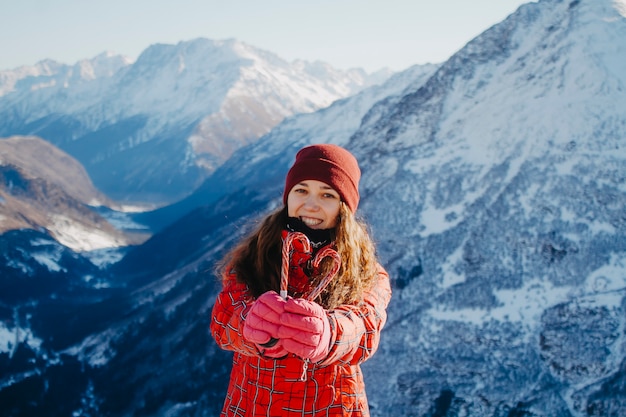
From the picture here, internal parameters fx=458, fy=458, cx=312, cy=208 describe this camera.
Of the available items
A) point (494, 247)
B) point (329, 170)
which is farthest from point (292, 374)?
point (494, 247)

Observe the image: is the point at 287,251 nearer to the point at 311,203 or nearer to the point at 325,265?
the point at 325,265

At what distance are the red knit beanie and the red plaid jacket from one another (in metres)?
1.16

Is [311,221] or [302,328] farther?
[311,221]

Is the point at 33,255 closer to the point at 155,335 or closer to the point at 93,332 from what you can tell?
the point at 93,332

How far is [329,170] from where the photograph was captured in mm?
5625

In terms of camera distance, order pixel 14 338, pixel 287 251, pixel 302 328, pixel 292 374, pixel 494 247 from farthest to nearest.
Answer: pixel 14 338
pixel 494 247
pixel 292 374
pixel 287 251
pixel 302 328

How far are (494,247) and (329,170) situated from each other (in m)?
46.2

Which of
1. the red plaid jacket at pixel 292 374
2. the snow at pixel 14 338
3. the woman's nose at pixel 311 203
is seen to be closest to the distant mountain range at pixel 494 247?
the woman's nose at pixel 311 203

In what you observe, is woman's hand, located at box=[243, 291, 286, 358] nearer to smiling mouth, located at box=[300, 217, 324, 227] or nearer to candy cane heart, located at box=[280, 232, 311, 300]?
candy cane heart, located at box=[280, 232, 311, 300]

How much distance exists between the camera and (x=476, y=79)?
2827 inches

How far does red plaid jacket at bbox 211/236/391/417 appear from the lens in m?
5.07

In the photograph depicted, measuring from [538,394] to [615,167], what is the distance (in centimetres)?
2403

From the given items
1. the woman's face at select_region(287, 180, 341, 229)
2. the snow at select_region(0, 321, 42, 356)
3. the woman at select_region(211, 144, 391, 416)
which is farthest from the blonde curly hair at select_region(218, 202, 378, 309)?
the snow at select_region(0, 321, 42, 356)

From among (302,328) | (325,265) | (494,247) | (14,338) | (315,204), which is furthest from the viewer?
(14,338)
